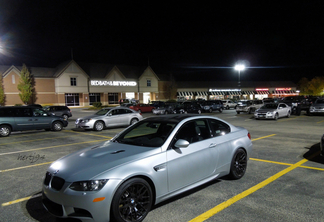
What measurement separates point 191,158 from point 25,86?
48.0 meters

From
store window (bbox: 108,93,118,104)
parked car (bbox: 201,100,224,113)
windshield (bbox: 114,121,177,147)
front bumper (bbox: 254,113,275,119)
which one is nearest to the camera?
windshield (bbox: 114,121,177,147)

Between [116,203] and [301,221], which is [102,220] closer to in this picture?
[116,203]

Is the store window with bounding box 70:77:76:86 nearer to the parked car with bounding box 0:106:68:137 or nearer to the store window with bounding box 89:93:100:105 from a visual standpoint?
the store window with bounding box 89:93:100:105

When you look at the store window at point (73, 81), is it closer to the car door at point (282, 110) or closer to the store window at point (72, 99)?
the store window at point (72, 99)

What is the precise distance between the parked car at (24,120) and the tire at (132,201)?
13.2m

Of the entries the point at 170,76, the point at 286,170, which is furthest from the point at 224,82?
the point at 286,170

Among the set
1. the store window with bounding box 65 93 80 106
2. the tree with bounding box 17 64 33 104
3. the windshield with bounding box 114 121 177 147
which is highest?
the tree with bounding box 17 64 33 104

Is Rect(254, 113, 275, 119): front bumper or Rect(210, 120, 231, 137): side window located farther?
Rect(254, 113, 275, 119): front bumper

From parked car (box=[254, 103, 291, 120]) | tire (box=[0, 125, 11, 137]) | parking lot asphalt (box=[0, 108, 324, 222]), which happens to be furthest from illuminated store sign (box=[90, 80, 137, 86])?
parking lot asphalt (box=[0, 108, 324, 222])

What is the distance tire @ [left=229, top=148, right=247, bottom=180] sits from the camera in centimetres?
548

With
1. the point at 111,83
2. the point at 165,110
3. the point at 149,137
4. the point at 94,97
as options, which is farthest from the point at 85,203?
the point at 111,83

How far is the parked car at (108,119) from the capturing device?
50.1 feet

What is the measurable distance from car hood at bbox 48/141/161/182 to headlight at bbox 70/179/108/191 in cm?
7

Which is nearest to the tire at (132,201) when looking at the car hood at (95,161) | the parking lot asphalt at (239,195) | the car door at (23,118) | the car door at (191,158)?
the parking lot asphalt at (239,195)
